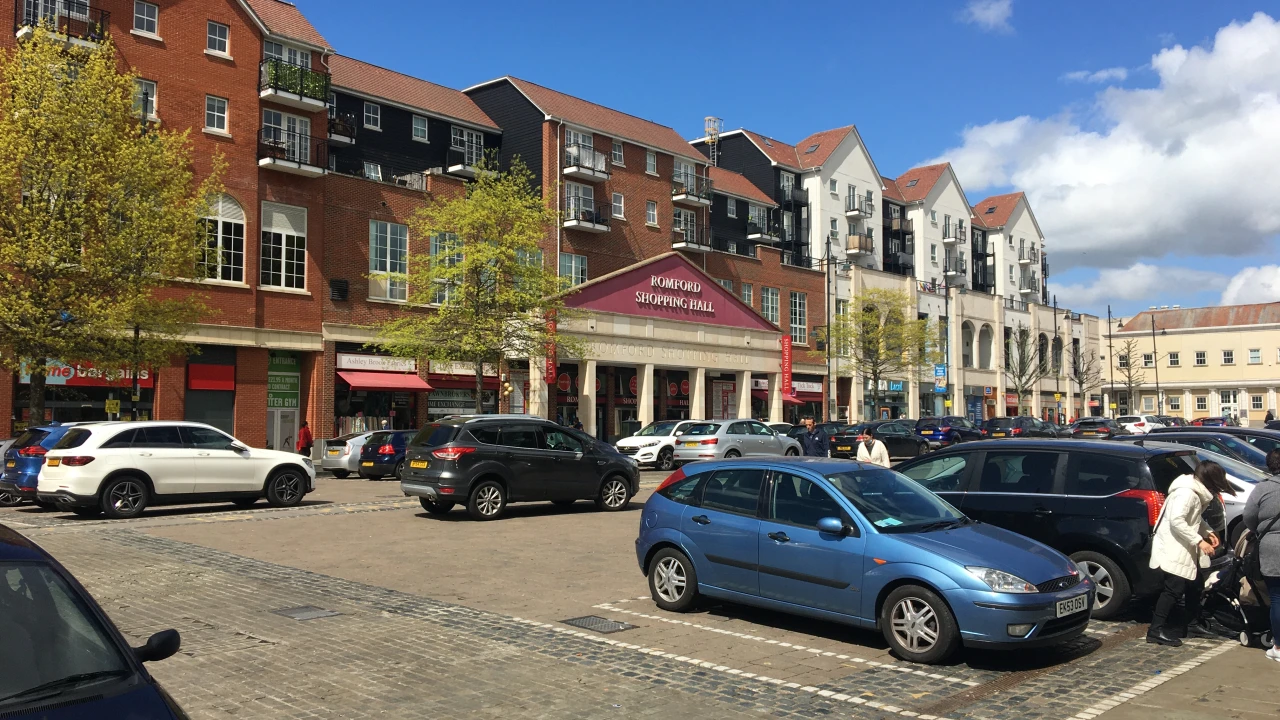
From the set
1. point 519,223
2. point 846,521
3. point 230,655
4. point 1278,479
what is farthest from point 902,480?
point 519,223

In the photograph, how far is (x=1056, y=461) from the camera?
9609mm

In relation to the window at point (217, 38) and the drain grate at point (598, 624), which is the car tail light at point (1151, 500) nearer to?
the drain grate at point (598, 624)

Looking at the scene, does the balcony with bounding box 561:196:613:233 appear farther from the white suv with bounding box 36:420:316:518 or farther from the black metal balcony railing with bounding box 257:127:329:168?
the white suv with bounding box 36:420:316:518

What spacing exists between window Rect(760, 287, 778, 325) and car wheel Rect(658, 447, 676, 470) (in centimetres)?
2446

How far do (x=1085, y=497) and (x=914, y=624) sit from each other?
2808 millimetres

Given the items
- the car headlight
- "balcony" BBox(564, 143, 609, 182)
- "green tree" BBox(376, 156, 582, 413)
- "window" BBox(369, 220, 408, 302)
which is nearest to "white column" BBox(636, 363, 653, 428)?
"balcony" BBox(564, 143, 609, 182)

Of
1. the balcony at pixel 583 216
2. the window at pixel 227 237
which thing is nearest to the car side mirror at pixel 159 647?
the window at pixel 227 237

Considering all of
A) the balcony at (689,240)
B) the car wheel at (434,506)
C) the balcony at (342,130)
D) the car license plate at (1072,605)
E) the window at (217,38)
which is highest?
the window at (217,38)

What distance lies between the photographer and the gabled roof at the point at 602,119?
45.5 m

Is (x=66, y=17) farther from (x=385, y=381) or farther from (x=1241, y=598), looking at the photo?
(x=1241, y=598)

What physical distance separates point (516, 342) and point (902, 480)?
27.6 meters

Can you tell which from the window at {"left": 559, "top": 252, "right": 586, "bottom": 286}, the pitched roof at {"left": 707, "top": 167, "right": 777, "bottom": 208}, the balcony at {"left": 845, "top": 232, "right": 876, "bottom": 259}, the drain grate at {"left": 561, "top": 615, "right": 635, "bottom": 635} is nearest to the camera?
the drain grate at {"left": 561, "top": 615, "right": 635, "bottom": 635}

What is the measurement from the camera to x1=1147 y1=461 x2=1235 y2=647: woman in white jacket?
7.97m

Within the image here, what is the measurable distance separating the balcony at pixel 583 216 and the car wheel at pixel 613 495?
2669cm
